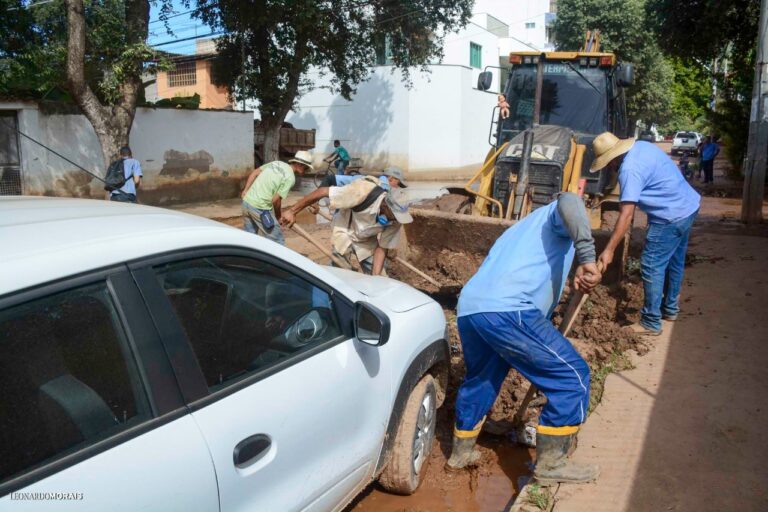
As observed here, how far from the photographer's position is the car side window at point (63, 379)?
1.66 metres

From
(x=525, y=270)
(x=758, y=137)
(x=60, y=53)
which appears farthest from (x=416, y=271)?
(x=60, y=53)

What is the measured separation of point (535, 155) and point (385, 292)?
173 inches

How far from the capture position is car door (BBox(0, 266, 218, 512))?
165 cm

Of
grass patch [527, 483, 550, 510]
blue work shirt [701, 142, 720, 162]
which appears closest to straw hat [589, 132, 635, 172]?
grass patch [527, 483, 550, 510]

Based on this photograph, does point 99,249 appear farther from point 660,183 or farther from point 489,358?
point 660,183

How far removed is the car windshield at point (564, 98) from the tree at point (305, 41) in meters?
7.29

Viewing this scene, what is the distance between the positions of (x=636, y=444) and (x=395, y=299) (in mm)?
1660

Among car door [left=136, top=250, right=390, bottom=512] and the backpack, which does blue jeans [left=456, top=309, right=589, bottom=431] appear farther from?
the backpack

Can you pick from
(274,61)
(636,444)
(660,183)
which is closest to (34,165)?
(274,61)

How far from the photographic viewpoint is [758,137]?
10203mm

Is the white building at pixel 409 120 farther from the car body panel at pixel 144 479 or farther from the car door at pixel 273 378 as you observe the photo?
the car body panel at pixel 144 479

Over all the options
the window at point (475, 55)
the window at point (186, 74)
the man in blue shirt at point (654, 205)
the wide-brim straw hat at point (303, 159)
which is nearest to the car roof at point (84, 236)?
the man in blue shirt at point (654, 205)

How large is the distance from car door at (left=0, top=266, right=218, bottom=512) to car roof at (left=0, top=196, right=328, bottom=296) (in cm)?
5

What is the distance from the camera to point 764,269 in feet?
23.4
